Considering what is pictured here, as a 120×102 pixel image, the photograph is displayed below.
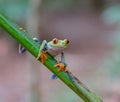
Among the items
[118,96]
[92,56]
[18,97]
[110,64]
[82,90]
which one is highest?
[82,90]

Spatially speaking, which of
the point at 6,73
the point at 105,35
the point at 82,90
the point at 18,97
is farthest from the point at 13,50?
the point at 82,90

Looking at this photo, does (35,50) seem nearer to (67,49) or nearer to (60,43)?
(60,43)

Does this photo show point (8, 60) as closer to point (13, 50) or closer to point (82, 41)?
point (13, 50)

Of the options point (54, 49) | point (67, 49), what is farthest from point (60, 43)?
point (67, 49)

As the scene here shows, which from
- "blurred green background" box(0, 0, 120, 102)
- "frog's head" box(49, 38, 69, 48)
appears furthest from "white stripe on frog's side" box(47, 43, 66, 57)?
"blurred green background" box(0, 0, 120, 102)

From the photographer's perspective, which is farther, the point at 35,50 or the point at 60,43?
the point at 60,43

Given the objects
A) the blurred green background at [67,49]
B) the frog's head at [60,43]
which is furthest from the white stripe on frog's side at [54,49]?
the blurred green background at [67,49]

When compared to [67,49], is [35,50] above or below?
above
